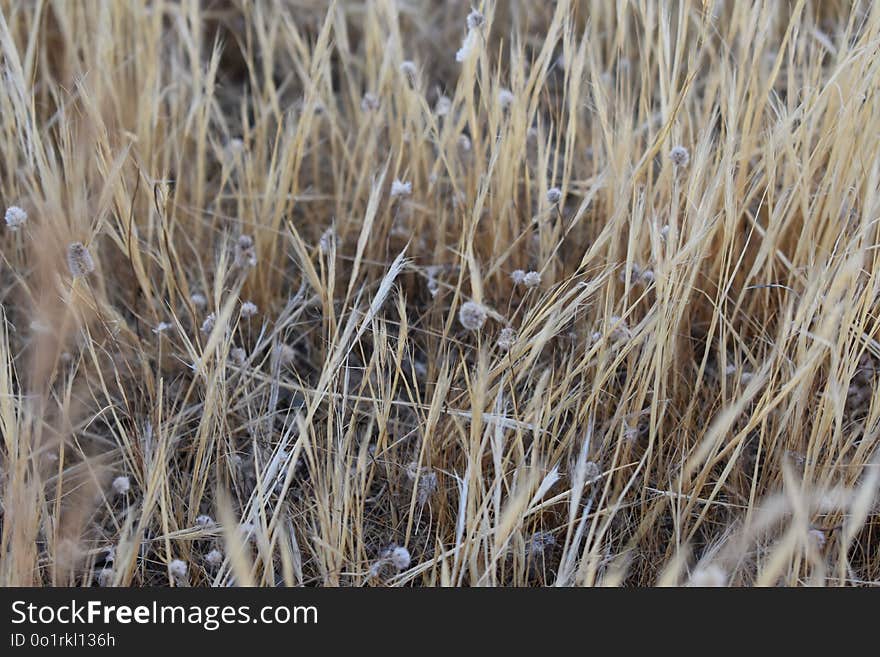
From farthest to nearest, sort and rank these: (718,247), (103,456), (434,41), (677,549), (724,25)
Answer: (434,41)
(724,25)
(718,247)
(103,456)
(677,549)

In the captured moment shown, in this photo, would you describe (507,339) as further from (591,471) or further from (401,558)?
(401,558)

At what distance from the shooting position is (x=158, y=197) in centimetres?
130

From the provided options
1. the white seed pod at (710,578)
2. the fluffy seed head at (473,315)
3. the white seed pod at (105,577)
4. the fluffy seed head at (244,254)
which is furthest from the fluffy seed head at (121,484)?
the white seed pod at (710,578)

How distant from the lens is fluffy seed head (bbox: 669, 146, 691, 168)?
1240mm

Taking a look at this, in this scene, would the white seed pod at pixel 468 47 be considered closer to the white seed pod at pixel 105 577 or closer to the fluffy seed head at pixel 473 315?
the fluffy seed head at pixel 473 315

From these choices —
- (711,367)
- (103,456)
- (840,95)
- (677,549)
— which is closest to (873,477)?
(677,549)

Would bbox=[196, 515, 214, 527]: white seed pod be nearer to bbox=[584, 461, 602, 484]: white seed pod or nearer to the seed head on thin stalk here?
the seed head on thin stalk

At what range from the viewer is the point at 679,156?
1242 millimetres

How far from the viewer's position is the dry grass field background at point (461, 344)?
1.10 meters

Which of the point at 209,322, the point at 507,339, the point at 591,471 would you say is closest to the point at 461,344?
the point at 507,339

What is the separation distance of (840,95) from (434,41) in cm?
96

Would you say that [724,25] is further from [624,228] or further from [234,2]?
[234,2]

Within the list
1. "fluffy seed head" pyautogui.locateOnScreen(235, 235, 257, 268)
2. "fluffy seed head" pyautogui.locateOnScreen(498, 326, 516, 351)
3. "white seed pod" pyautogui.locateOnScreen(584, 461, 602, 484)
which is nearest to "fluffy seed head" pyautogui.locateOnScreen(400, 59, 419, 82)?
"fluffy seed head" pyautogui.locateOnScreen(235, 235, 257, 268)

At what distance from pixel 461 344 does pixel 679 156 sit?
0.39 meters
